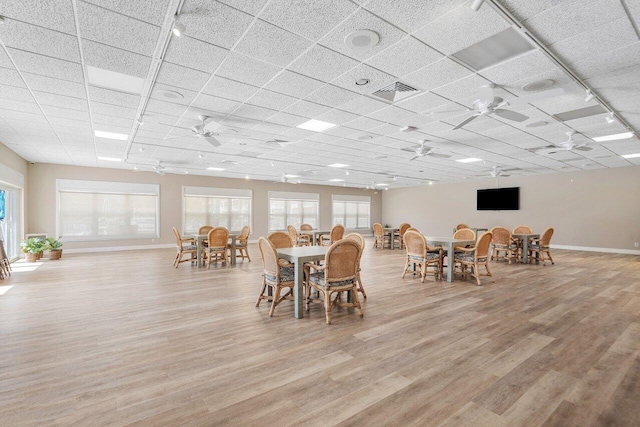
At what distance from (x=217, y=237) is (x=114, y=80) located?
4.01 m

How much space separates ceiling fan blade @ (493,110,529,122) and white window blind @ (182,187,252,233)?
10437 millimetres

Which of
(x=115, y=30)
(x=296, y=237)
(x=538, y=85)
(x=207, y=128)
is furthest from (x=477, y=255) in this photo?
(x=115, y=30)

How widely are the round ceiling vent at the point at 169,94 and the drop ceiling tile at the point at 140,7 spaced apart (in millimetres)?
1506

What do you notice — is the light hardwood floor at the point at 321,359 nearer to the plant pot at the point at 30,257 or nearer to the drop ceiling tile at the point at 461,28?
the drop ceiling tile at the point at 461,28

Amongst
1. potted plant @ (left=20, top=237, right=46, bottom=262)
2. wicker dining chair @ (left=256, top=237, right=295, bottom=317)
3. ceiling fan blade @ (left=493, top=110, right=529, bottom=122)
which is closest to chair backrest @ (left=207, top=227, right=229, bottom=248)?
wicker dining chair @ (left=256, top=237, right=295, bottom=317)

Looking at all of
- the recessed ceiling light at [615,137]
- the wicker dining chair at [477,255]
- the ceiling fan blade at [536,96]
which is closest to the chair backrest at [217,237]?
the wicker dining chair at [477,255]

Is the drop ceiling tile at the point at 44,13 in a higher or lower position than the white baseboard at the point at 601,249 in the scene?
higher

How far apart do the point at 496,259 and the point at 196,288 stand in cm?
766

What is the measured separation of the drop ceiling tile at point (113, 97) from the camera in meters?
3.92

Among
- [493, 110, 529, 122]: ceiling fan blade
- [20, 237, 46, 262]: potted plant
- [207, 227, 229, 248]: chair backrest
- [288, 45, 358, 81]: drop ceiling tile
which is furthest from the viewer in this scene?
[20, 237, 46, 262]: potted plant

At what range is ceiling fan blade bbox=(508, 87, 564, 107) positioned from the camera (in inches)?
148

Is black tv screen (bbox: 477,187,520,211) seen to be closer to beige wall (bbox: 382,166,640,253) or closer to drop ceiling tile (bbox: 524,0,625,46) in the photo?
beige wall (bbox: 382,166,640,253)

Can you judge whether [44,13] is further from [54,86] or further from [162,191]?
[162,191]

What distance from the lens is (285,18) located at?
2510 mm
